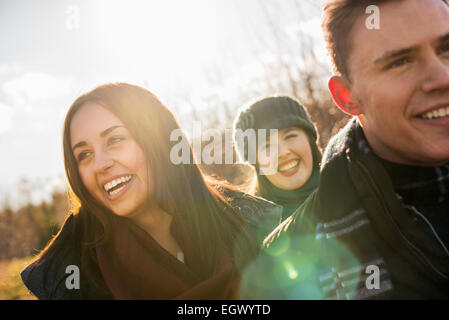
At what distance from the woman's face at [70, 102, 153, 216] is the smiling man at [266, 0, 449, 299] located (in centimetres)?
111

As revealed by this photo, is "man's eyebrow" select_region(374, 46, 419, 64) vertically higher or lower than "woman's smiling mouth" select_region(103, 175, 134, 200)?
higher

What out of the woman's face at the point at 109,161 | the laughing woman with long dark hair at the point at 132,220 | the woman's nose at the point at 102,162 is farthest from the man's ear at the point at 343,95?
the woman's nose at the point at 102,162

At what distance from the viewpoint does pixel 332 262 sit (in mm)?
1581

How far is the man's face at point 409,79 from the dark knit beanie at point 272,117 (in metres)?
1.72

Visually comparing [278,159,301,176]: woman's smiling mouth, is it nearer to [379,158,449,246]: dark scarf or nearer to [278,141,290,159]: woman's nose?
[278,141,290,159]: woman's nose

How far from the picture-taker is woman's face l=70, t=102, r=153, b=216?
215 cm

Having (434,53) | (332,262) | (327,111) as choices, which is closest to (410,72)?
(434,53)

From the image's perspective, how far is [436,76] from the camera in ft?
4.64

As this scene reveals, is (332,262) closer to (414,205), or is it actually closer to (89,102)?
(414,205)

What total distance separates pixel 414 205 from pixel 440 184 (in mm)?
144

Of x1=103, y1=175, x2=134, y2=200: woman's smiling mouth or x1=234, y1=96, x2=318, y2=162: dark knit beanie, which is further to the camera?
x1=234, y1=96, x2=318, y2=162: dark knit beanie

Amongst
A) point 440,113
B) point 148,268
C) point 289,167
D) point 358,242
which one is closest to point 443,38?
point 440,113

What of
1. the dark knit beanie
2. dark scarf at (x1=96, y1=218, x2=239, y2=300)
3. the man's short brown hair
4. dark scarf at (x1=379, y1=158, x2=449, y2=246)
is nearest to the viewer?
dark scarf at (x1=379, y1=158, x2=449, y2=246)

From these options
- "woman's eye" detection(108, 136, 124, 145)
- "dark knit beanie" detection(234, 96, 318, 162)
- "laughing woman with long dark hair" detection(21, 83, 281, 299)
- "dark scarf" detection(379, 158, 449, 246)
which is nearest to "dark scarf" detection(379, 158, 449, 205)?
"dark scarf" detection(379, 158, 449, 246)
